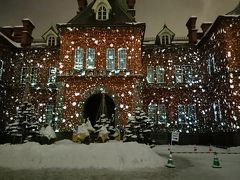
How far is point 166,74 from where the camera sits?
3141 cm

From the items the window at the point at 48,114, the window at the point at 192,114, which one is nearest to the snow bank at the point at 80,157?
the window at the point at 48,114

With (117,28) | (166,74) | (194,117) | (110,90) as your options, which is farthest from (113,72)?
(194,117)

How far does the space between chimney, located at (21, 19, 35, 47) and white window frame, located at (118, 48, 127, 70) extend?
12.6 m

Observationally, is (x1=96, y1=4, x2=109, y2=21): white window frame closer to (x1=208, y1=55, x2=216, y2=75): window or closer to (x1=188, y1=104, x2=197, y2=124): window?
(x1=208, y1=55, x2=216, y2=75): window

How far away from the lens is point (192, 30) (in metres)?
32.9

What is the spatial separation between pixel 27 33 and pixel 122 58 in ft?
44.6

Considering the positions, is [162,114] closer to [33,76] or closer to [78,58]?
[78,58]

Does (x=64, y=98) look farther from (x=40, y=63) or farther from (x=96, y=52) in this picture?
(x=40, y=63)

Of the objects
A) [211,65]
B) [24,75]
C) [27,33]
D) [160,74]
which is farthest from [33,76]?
[211,65]

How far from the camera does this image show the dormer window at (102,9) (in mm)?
28073

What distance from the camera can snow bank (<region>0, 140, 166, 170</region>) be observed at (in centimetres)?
1252

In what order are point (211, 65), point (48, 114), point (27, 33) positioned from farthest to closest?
point (27, 33) → point (48, 114) → point (211, 65)

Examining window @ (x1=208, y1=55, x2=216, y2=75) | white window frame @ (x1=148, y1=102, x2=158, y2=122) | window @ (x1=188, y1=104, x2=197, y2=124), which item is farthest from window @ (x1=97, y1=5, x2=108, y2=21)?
window @ (x1=188, y1=104, x2=197, y2=124)

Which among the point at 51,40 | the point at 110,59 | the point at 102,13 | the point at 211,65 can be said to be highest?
the point at 102,13
